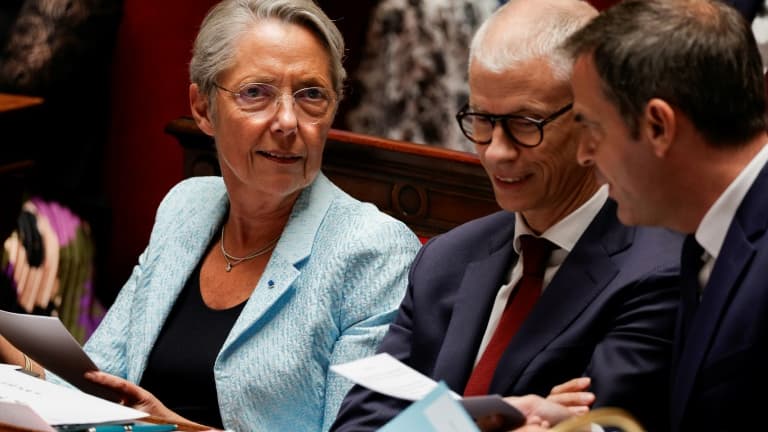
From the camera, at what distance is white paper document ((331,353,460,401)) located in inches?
70.1

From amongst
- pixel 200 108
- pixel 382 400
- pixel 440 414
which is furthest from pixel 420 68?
pixel 440 414

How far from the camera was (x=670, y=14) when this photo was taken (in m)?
1.73

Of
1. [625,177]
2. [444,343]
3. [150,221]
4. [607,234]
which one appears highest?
[625,177]

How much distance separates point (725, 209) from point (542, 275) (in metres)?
0.41

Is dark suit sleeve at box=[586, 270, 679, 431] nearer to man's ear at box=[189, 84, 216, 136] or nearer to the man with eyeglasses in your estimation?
the man with eyeglasses

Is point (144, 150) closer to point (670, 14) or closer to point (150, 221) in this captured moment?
point (150, 221)

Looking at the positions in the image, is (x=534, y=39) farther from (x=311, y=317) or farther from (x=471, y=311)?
(x=311, y=317)

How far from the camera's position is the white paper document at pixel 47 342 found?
2.21 m

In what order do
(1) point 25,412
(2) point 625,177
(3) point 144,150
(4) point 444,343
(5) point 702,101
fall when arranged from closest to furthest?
(5) point 702,101 → (2) point 625,177 → (1) point 25,412 → (4) point 444,343 → (3) point 144,150

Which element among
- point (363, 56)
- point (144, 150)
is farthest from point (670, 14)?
point (144, 150)

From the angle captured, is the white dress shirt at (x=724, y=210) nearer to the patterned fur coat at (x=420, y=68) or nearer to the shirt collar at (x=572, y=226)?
the shirt collar at (x=572, y=226)

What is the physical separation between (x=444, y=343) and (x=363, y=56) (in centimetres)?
203

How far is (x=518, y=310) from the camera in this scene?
210cm

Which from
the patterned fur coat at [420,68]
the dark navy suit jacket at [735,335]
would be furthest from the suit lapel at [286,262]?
the patterned fur coat at [420,68]
